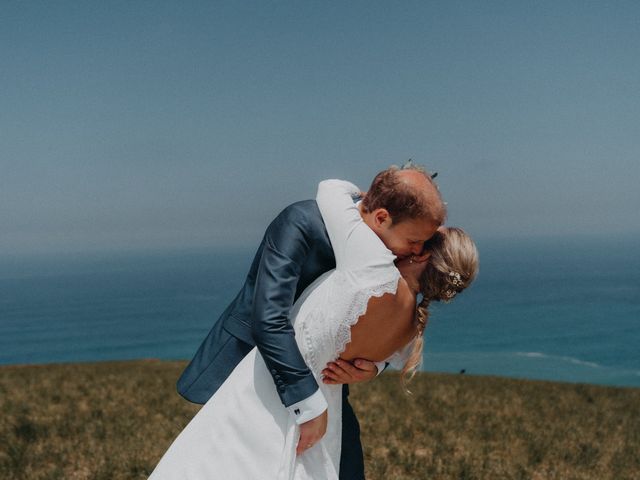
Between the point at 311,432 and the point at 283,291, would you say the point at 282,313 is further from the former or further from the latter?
the point at 311,432

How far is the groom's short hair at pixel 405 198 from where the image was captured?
117 inches

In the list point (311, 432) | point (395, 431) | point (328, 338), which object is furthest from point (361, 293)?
point (395, 431)

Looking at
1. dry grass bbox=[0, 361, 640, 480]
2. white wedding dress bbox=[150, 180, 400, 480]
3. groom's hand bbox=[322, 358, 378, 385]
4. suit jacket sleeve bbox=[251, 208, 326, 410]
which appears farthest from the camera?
dry grass bbox=[0, 361, 640, 480]

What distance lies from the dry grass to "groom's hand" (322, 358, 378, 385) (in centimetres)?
415

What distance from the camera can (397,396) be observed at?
1123 centimetres

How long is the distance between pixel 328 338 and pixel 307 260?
1.39 ft

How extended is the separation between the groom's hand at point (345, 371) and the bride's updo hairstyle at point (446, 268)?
0.41 meters

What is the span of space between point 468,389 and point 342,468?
925 centimetres

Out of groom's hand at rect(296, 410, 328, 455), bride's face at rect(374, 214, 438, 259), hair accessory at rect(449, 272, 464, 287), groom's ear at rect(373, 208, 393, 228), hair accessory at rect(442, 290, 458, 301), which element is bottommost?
groom's hand at rect(296, 410, 328, 455)

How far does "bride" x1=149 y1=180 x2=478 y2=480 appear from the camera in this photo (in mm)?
2994

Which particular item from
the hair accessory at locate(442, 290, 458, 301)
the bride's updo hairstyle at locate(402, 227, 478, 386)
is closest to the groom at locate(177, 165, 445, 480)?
the bride's updo hairstyle at locate(402, 227, 478, 386)

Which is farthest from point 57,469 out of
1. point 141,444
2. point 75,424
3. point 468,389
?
point 468,389

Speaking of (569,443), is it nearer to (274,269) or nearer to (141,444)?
(141,444)

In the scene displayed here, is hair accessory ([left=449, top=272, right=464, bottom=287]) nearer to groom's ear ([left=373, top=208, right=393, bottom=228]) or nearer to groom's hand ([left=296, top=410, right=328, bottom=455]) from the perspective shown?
groom's ear ([left=373, top=208, right=393, bottom=228])
